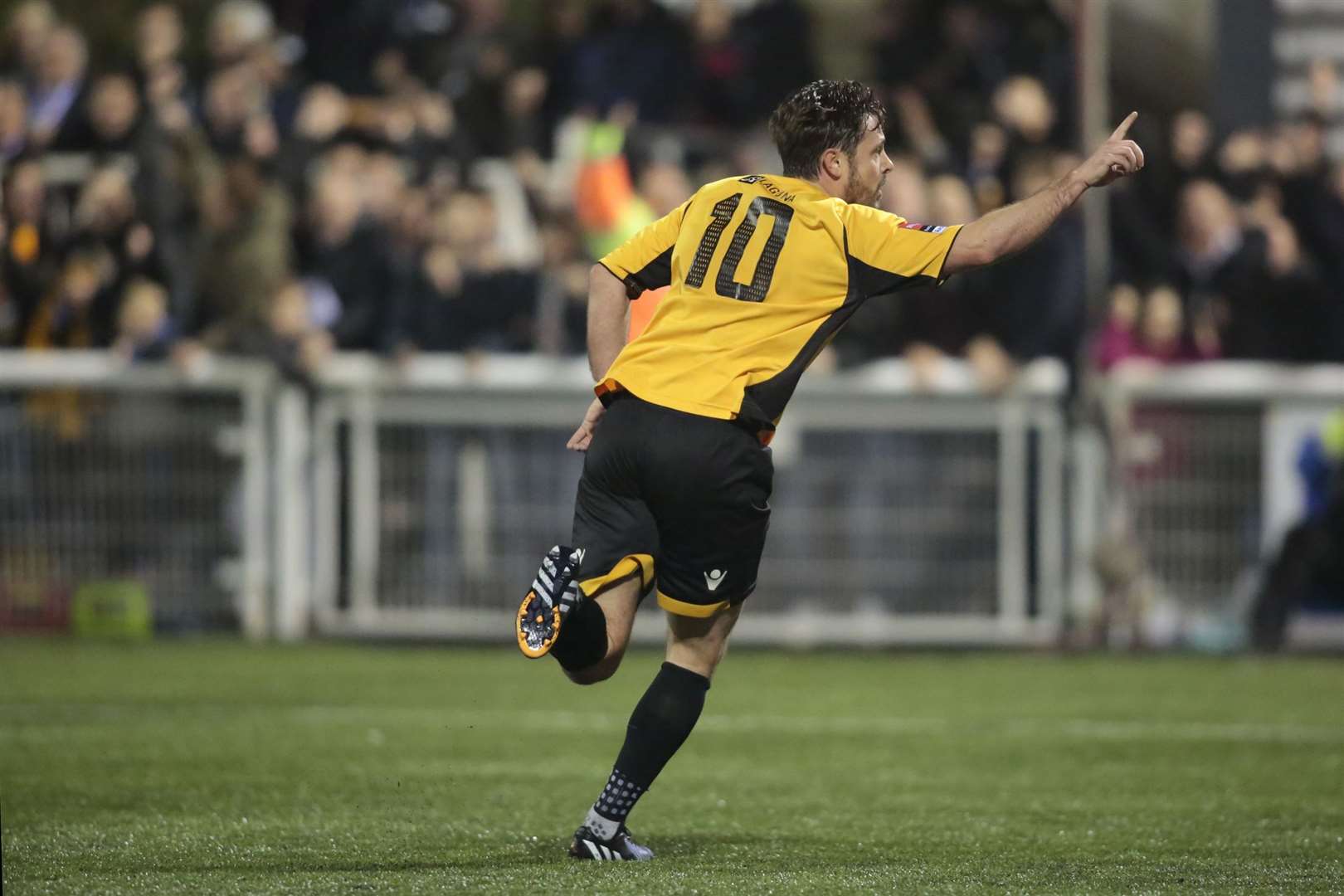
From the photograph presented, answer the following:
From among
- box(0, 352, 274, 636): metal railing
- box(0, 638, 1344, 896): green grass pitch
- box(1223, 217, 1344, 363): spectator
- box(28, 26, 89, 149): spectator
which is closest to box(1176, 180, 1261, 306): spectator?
box(1223, 217, 1344, 363): spectator

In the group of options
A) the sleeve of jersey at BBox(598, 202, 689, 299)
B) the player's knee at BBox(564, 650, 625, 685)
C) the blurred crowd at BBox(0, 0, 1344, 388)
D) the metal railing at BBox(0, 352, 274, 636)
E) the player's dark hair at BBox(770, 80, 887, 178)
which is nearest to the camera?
the player's knee at BBox(564, 650, 625, 685)

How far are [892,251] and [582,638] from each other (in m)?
1.26

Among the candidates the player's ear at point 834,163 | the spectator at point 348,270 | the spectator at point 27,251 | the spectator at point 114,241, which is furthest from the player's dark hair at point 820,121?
the spectator at point 27,251

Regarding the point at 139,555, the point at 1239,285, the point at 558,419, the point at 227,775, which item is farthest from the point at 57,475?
the point at 1239,285

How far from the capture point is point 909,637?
1307 centimetres

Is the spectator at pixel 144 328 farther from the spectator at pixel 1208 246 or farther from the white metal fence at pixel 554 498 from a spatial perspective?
the spectator at pixel 1208 246

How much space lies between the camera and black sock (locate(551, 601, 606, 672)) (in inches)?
215

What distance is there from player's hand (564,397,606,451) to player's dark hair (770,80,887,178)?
80 cm

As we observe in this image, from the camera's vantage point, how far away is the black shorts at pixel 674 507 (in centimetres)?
573

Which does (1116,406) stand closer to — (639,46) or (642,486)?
(639,46)

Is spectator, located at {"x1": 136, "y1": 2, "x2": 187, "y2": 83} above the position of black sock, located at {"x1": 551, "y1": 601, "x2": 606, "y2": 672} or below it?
above

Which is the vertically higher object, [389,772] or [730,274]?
[730,274]

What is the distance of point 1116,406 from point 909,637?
1.82 m

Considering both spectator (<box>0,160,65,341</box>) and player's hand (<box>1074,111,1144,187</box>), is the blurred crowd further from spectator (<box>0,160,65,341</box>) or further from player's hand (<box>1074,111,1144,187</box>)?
player's hand (<box>1074,111,1144,187</box>)
